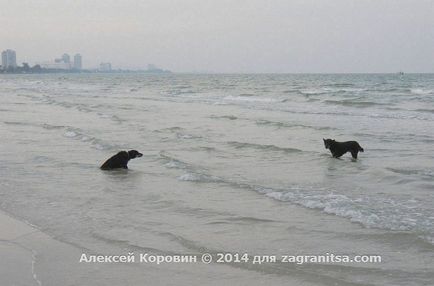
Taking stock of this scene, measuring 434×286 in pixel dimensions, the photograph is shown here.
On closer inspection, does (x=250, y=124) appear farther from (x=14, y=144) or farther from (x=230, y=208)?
(x=230, y=208)

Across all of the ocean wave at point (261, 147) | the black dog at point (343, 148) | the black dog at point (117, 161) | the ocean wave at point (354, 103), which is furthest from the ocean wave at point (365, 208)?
the ocean wave at point (354, 103)

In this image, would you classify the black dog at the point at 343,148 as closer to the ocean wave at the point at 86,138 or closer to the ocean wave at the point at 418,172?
the ocean wave at the point at 418,172

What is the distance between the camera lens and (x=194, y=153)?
1293 cm

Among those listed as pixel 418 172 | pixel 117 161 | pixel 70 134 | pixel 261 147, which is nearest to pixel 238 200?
pixel 117 161

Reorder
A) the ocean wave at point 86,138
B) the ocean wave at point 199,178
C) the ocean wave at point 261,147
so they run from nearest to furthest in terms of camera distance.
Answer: the ocean wave at point 199,178
the ocean wave at point 261,147
the ocean wave at point 86,138

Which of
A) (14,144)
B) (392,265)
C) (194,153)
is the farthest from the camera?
(14,144)

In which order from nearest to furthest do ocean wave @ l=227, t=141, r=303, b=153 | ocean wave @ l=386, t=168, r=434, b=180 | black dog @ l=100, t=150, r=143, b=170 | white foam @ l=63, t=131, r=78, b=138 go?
1. ocean wave @ l=386, t=168, r=434, b=180
2. black dog @ l=100, t=150, r=143, b=170
3. ocean wave @ l=227, t=141, r=303, b=153
4. white foam @ l=63, t=131, r=78, b=138

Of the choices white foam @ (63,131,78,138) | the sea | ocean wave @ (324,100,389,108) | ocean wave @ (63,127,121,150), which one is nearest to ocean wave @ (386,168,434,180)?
the sea

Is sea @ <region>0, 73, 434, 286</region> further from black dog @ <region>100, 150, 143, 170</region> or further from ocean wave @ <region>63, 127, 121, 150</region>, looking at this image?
black dog @ <region>100, 150, 143, 170</region>

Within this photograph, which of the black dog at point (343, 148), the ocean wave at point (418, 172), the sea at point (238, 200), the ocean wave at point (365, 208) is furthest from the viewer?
the black dog at point (343, 148)

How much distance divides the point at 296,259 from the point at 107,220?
2738 mm

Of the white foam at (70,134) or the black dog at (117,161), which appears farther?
the white foam at (70,134)

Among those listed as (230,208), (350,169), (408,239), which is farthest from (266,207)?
(350,169)

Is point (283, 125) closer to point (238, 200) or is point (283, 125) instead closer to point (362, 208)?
point (238, 200)
